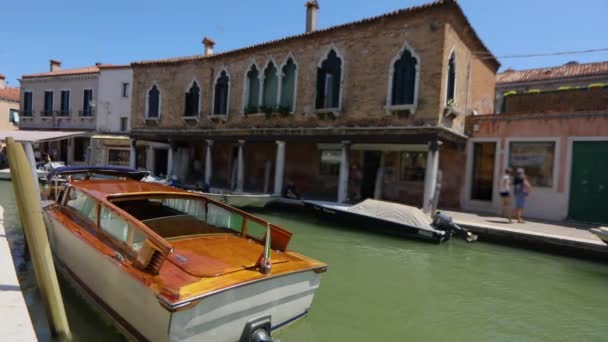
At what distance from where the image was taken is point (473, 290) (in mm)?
6168

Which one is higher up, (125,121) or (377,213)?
(125,121)

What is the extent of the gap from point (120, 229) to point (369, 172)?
1207 centimetres

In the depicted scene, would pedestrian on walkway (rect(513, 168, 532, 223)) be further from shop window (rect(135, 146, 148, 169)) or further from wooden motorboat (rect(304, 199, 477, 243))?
shop window (rect(135, 146, 148, 169))

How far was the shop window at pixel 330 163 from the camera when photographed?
15413 mm

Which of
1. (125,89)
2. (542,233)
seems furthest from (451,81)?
(125,89)

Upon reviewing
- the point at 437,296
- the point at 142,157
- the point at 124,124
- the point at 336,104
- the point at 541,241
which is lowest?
the point at 437,296

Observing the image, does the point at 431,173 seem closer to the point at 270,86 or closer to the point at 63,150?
the point at 270,86

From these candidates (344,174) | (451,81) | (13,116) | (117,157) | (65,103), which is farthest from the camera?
(13,116)

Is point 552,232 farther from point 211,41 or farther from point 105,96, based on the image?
point 105,96

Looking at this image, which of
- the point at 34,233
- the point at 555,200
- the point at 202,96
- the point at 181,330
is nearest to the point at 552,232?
the point at 555,200

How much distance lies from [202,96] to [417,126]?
33.4 feet

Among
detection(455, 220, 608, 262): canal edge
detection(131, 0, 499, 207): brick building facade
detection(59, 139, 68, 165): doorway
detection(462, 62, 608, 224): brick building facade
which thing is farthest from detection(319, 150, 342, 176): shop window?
detection(59, 139, 68, 165): doorway

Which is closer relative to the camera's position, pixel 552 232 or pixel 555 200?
pixel 552 232

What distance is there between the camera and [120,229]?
3.87 meters
